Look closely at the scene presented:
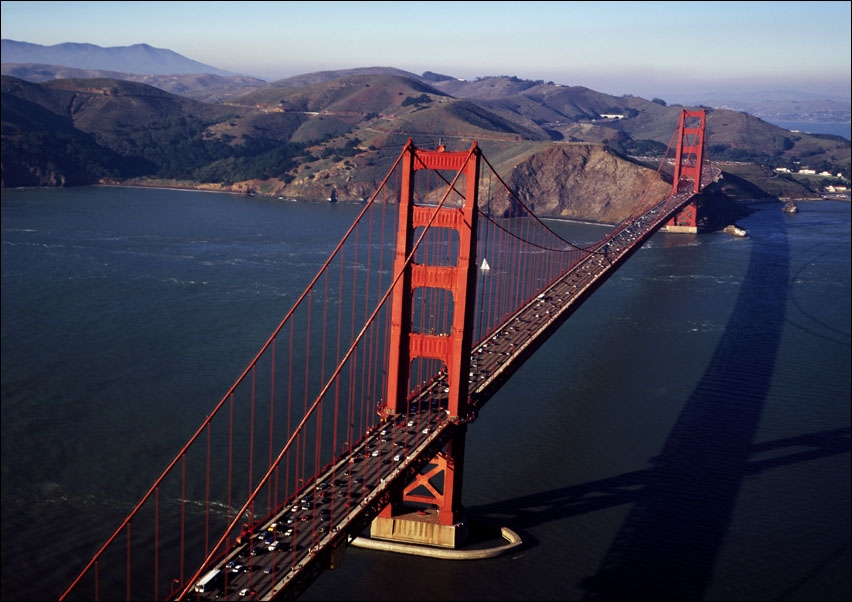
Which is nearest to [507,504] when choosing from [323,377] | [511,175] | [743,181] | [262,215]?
[323,377]

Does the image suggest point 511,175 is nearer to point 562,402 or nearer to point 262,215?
point 262,215

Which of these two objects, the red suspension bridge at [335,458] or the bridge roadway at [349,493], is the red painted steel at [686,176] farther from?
the bridge roadway at [349,493]

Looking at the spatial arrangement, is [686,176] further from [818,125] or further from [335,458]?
[818,125]

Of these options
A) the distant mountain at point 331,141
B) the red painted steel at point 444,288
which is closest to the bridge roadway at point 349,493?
the red painted steel at point 444,288

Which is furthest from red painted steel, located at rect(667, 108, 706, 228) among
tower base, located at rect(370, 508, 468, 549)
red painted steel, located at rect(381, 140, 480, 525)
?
tower base, located at rect(370, 508, 468, 549)

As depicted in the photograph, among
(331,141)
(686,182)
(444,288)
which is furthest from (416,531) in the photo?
(331,141)

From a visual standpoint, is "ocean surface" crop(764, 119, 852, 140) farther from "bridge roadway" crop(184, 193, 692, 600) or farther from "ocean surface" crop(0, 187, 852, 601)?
"bridge roadway" crop(184, 193, 692, 600)

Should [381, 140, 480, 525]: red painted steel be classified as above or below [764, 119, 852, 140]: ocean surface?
below
